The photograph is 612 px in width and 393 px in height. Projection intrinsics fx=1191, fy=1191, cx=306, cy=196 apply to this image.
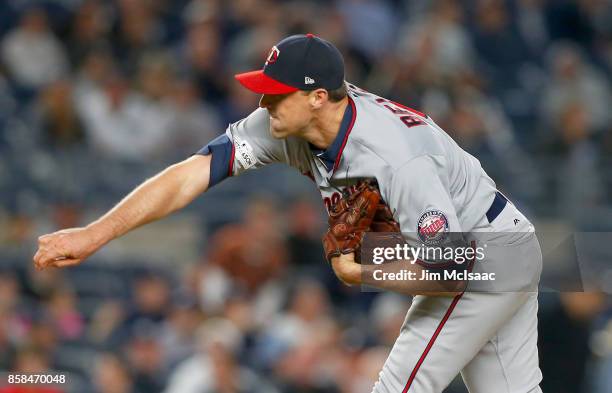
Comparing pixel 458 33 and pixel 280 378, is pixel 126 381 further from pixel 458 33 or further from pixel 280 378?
pixel 458 33

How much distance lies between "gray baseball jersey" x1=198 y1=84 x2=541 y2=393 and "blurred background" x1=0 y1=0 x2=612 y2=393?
96.6 inches

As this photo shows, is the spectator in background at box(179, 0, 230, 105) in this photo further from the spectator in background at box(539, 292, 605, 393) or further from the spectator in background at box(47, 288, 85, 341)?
the spectator in background at box(539, 292, 605, 393)

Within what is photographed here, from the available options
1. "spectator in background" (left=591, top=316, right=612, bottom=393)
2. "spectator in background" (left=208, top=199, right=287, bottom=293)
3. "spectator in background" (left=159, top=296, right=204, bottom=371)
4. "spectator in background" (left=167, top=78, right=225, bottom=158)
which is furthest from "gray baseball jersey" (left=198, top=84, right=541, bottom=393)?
"spectator in background" (left=167, top=78, right=225, bottom=158)

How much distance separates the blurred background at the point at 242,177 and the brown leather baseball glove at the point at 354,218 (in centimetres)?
292

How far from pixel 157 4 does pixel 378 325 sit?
4.30 meters

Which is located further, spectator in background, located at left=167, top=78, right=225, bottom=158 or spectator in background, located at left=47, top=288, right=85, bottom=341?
spectator in background, located at left=167, top=78, right=225, bottom=158

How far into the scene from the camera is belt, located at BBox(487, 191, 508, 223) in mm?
4262

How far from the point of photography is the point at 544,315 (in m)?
6.85

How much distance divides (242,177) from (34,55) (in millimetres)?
2122

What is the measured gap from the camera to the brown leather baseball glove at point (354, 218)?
A: 4023mm

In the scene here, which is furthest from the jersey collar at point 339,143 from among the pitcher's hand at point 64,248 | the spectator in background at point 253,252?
the spectator in background at point 253,252

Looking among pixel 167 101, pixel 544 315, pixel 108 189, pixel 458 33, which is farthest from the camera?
pixel 458 33

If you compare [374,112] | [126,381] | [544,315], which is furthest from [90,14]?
[374,112]

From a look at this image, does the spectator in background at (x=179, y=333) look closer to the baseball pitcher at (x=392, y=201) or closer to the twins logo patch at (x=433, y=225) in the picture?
the baseball pitcher at (x=392, y=201)
